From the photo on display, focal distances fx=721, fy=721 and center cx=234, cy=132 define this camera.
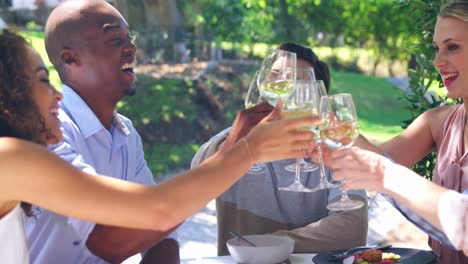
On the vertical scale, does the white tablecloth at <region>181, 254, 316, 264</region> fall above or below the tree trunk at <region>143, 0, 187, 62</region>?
above

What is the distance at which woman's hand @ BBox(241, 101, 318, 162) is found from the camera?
2.19 meters

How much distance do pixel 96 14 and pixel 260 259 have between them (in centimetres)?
125

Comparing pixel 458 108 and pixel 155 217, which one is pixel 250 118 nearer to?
pixel 155 217

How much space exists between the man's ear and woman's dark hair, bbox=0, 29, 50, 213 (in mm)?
823

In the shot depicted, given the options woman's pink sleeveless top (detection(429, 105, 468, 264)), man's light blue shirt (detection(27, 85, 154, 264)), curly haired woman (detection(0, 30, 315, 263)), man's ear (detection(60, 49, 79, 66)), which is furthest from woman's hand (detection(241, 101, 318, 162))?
man's ear (detection(60, 49, 79, 66))

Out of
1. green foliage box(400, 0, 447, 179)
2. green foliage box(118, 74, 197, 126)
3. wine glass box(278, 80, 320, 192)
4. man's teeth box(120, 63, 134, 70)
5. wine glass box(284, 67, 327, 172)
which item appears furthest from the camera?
green foliage box(118, 74, 197, 126)

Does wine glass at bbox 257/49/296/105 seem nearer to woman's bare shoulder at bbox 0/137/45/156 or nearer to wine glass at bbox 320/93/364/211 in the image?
wine glass at bbox 320/93/364/211

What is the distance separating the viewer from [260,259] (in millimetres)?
2689

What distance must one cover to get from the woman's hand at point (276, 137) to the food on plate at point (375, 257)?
59 centimetres

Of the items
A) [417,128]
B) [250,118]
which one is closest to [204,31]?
[417,128]

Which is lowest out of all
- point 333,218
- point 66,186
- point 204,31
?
point 204,31

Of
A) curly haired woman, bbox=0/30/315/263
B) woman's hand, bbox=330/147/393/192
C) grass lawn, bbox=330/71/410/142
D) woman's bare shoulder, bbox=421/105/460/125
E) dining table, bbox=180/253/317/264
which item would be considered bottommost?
grass lawn, bbox=330/71/410/142

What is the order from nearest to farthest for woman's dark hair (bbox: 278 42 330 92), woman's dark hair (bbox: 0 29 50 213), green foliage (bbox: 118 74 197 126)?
woman's dark hair (bbox: 0 29 50 213)
woman's dark hair (bbox: 278 42 330 92)
green foliage (bbox: 118 74 197 126)

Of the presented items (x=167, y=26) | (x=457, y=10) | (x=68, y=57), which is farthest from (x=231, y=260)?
(x=167, y=26)
